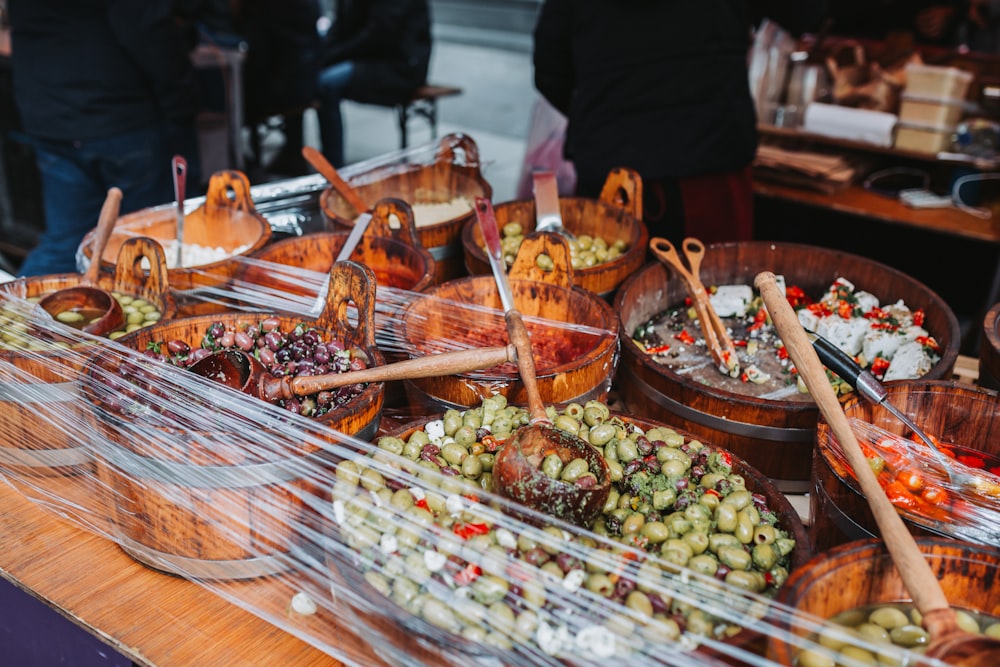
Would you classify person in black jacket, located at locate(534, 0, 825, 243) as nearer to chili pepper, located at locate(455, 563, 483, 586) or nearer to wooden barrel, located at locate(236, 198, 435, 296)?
wooden barrel, located at locate(236, 198, 435, 296)

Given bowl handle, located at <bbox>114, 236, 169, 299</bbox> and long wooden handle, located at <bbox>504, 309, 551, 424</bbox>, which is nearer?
long wooden handle, located at <bbox>504, 309, 551, 424</bbox>

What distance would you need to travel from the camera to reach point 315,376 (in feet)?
5.63

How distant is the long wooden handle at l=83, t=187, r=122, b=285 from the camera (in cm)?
228

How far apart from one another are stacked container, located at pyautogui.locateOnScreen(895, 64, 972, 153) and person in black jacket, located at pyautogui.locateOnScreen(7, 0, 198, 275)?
13.4 ft

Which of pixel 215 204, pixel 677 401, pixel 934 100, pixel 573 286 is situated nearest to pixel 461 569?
pixel 677 401

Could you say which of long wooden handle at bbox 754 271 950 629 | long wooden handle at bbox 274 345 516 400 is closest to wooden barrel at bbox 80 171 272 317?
long wooden handle at bbox 274 345 516 400

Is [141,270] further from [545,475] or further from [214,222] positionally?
[545,475]

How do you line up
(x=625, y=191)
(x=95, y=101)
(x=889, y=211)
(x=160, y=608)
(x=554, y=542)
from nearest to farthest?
(x=554, y=542), (x=160, y=608), (x=625, y=191), (x=95, y=101), (x=889, y=211)

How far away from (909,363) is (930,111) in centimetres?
310

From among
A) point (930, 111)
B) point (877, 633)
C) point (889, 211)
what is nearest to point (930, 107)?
point (930, 111)

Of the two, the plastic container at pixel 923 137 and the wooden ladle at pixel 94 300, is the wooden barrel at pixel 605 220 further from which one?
the plastic container at pixel 923 137

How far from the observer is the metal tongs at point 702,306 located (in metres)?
2.25

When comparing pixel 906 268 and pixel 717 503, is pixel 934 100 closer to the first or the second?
pixel 906 268

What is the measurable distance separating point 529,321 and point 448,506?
0.85 m
